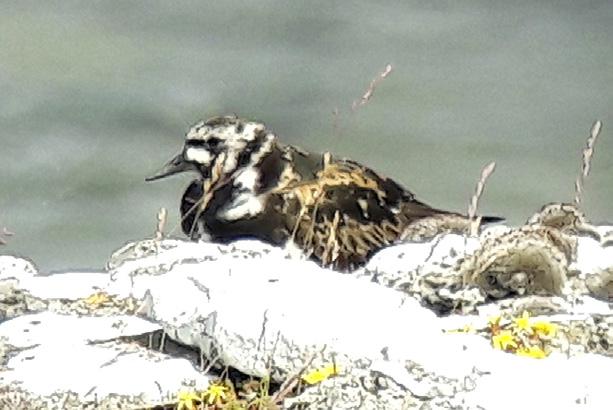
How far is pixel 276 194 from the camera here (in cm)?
696

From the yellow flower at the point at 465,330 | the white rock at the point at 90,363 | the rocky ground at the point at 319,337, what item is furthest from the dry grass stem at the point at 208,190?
the yellow flower at the point at 465,330

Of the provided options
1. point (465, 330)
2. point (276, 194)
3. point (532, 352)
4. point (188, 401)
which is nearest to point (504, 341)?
point (532, 352)

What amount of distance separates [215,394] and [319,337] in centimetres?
23

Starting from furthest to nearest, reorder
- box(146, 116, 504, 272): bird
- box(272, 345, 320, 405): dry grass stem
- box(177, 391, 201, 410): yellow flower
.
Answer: box(146, 116, 504, 272): bird → box(177, 391, 201, 410): yellow flower → box(272, 345, 320, 405): dry grass stem

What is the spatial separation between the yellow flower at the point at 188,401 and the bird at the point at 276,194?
3266mm

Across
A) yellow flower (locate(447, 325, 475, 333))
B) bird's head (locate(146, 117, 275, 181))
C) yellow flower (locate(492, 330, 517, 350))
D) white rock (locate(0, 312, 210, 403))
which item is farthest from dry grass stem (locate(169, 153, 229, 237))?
yellow flower (locate(492, 330, 517, 350))

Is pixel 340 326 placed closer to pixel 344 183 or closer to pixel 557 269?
pixel 557 269

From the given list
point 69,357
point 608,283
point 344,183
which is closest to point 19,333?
point 69,357

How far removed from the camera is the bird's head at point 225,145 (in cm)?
705

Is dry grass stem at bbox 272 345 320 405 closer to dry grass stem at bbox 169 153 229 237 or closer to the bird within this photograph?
dry grass stem at bbox 169 153 229 237

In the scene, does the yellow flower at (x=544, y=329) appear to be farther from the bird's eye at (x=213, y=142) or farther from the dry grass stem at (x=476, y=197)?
the bird's eye at (x=213, y=142)

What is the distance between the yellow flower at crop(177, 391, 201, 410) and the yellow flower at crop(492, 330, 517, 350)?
1.89 ft

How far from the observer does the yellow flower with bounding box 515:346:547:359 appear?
3.43 m

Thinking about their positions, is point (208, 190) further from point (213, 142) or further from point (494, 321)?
point (213, 142)
